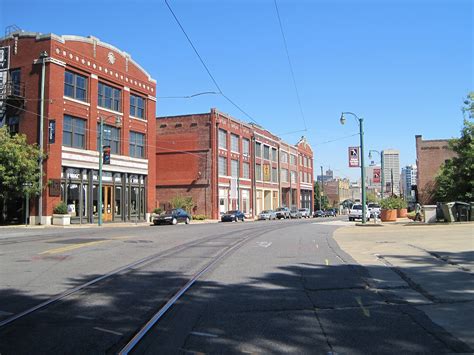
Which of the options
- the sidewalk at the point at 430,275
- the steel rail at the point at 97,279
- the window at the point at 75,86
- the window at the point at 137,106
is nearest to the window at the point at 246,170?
the window at the point at 137,106

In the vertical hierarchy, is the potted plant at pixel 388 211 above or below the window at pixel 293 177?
below

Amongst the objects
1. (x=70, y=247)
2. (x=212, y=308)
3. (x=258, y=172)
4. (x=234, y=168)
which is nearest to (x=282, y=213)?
(x=234, y=168)

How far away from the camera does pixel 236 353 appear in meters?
5.29

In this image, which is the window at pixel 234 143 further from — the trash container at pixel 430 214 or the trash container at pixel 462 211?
the trash container at pixel 462 211

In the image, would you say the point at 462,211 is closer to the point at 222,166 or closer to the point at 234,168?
the point at 222,166

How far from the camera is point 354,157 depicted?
3403cm

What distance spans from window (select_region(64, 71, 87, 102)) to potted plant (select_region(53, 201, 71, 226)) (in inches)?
347

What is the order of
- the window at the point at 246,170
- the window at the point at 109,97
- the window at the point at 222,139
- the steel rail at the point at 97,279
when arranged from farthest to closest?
the window at the point at 246,170 → the window at the point at 222,139 → the window at the point at 109,97 → the steel rail at the point at 97,279

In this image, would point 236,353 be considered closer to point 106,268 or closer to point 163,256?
point 106,268

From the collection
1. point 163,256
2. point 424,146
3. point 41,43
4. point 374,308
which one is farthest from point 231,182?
point 374,308

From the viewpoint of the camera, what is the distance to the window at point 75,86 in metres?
37.6

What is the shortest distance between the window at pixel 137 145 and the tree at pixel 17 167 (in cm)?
1126

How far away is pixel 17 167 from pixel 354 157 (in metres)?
23.1

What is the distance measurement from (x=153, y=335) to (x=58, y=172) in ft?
107
